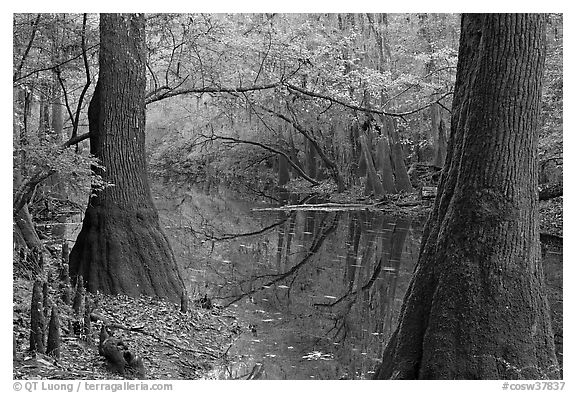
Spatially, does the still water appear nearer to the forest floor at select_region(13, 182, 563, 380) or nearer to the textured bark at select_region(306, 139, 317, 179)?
the forest floor at select_region(13, 182, 563, 380)

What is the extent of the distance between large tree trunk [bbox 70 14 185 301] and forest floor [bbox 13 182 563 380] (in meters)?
0.37

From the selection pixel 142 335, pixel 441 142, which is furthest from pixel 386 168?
pixel 142 335

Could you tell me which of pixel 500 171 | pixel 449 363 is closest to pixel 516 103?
pixel 500 171

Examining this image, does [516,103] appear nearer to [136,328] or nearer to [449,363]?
[449,363]

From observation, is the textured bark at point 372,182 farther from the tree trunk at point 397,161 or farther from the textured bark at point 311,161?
the textured bark at point 311,161

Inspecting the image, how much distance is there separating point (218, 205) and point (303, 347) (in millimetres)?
19848

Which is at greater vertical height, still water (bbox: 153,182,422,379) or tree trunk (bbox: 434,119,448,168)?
tree trunk (bbox: 434,119,448,168)

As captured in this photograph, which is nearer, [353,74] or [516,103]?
[516,103]

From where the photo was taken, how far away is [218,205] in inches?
1152

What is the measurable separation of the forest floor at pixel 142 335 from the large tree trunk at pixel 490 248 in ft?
6.89

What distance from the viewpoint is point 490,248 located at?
631 centimetres

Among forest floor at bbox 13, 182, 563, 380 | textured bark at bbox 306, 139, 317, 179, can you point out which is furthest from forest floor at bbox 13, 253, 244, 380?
textured bark at bbox 306, 139, 317, 179

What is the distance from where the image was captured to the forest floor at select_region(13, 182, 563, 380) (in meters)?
6.89

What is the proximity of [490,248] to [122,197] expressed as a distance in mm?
6170
